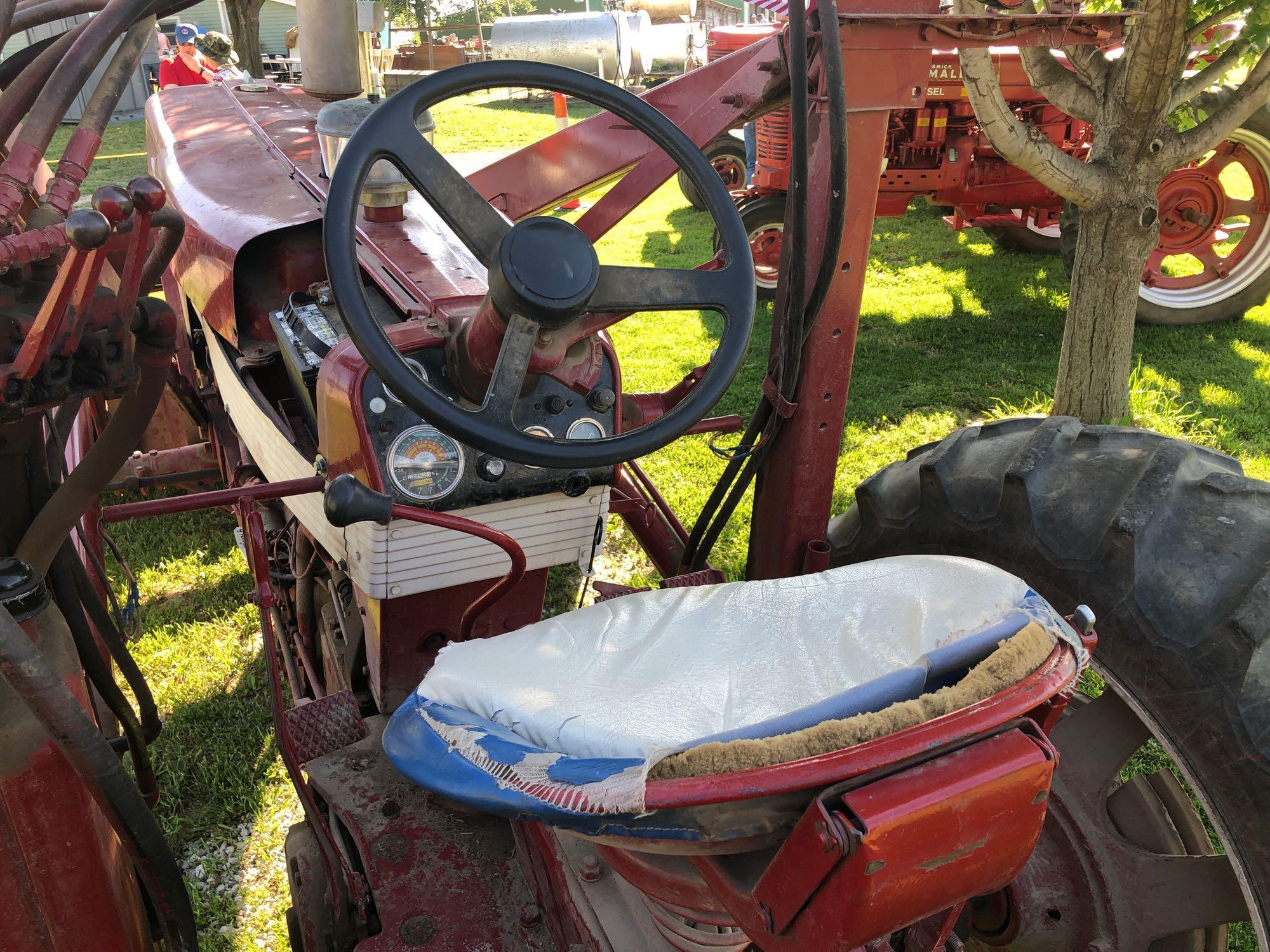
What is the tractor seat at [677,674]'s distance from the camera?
120 centimetres

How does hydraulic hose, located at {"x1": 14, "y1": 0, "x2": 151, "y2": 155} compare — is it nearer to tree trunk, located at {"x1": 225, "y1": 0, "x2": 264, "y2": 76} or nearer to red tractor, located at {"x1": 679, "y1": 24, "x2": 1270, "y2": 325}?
red tractor, located at {"x1": 679, "y1": 24, "x2": 1270, "y2": 325}

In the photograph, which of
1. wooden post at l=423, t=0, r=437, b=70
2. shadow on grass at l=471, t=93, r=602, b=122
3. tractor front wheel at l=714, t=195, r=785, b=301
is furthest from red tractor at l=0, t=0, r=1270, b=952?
wooden post at l=423, t=0, r=437, b=70

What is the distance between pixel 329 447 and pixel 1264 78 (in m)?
3.47

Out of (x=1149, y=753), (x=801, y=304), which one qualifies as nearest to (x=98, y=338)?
(x=801, y=304)

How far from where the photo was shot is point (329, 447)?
2.01m

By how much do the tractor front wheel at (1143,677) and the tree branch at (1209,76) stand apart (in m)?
2.48

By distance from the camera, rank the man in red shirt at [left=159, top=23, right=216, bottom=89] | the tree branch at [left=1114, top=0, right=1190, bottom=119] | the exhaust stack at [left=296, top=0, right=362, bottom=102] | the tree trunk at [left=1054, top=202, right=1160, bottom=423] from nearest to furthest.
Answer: the exhaust stack at [left=296, top=0, right=362, bottom=102], the tree branch at [left=1114, top=0, right=1190, bottom=119], the tree trunk at [left=1054, top=202, right=1160, bottom=423], the man in red shirt at [left=159, top=23, right=216, bottom=89]

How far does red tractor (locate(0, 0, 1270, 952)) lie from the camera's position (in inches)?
46.4

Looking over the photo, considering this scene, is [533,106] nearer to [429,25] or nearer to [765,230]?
[429,25]

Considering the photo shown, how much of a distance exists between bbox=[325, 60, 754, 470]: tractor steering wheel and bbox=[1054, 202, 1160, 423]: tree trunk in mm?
2887

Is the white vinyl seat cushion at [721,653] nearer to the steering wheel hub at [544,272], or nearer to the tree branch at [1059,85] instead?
the steering wheel hub at [544,272]

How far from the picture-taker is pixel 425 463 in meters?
1.91

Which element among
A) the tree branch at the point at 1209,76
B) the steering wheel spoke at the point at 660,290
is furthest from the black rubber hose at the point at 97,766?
the tree branch at the point at 1209,76

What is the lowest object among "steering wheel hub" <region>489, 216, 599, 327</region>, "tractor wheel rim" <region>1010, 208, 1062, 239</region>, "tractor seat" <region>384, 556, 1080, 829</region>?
"tractor wheel rim" <region>1010, 208, 1062, 239</region>
